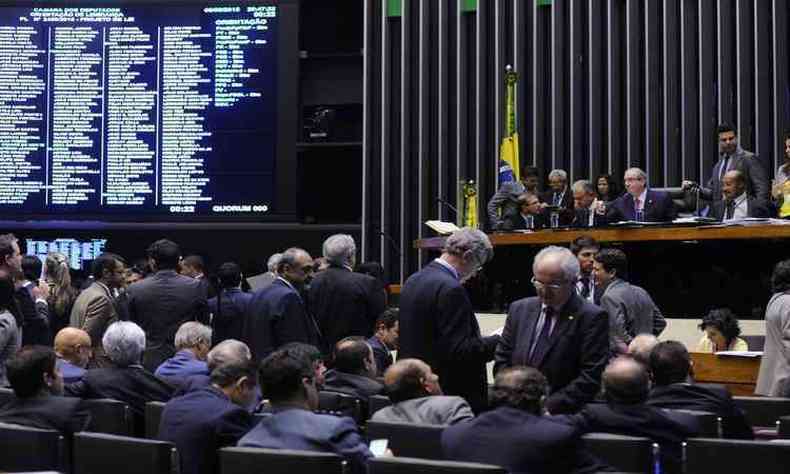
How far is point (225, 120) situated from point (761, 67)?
5175mm

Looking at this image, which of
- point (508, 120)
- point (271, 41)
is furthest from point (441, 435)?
point (271, 41)

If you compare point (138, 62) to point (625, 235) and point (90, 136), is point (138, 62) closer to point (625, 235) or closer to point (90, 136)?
point (90, 136)

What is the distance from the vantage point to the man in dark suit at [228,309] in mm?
7844

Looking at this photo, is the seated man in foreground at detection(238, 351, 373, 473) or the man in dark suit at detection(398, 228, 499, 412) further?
the man in dark suit at detection(398, 228, 499, 412)

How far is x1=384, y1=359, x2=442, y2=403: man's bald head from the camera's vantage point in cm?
431

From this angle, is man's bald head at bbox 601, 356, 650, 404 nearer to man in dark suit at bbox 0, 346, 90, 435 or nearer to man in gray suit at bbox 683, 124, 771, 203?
man in dark suit at bbox 0, 346, 90, 435

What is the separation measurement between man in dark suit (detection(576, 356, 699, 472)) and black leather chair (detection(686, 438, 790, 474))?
493mm

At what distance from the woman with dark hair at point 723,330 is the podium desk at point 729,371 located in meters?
0.09

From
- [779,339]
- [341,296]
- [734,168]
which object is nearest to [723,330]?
[779,339]

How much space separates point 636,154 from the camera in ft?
40.5

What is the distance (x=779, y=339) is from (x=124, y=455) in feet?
12.1

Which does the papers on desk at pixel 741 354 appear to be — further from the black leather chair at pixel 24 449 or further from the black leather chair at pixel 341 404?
the black leather chair at pixel 24 449

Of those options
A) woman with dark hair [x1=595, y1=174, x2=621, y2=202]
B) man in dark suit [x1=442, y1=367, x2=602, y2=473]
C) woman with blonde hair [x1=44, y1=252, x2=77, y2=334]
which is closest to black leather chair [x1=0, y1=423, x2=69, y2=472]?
man in dark suit [x1=442, y1=367, x2=602, y2=473]

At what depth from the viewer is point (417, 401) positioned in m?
4.30
